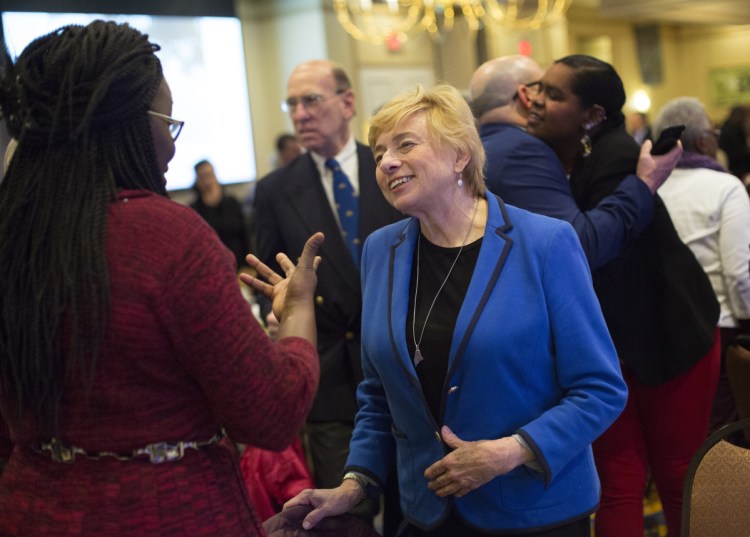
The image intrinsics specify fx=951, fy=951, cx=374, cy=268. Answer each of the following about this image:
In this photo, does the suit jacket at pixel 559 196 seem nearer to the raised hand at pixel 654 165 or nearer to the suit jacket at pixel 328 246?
the raised hand at pixel 654 165

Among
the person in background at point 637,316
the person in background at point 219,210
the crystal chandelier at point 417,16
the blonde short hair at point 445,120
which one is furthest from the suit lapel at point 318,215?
the crystal chandelier at point 417,16

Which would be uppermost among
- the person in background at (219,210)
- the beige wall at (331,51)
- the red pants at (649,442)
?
the beige wall at (331,51)

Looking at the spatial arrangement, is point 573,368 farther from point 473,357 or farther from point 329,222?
point 329,222

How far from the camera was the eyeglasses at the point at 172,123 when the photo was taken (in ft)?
4.71

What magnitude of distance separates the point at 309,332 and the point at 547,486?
0.65 m

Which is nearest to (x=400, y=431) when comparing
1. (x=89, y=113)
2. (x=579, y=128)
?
(x=89, y=113)

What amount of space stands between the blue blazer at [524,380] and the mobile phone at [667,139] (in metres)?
0.94

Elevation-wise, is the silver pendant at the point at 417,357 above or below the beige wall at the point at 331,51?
below

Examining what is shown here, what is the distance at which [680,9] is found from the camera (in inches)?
482

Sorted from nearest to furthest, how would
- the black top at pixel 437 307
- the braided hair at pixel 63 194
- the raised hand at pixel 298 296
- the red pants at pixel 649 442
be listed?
1. the braided hair at pixel 63 194
2. the raised hand at pixel 298 296
3. the black top at pixel 437 307
4. the red pants at pixel 649 442

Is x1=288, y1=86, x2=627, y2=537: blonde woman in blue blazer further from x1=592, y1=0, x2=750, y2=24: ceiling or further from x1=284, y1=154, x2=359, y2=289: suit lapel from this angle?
x1=592, y1=0, x2=750, y2=24: ceiling

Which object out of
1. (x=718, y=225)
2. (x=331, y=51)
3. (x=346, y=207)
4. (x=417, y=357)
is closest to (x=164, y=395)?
(x=417, y=357)

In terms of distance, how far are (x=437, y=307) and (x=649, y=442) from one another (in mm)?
1227

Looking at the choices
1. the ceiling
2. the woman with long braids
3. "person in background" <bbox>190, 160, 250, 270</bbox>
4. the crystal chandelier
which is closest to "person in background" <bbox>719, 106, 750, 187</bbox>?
the ceiling
